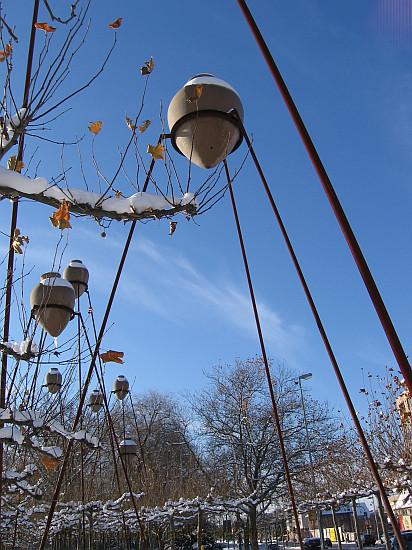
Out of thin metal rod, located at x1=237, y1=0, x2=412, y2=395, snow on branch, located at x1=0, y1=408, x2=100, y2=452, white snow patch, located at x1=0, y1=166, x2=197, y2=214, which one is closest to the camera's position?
thin metal rod, located at x1=237, y1=0, x2=412, y2=395

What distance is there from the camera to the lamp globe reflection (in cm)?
243

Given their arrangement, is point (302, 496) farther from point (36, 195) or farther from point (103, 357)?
point (36, 195)

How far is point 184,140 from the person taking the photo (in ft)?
8.18

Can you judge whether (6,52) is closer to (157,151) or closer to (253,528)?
(157,151)

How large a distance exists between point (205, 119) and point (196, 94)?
0.42ft

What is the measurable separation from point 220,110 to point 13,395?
3148 mm

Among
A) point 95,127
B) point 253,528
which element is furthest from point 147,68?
point 253,528

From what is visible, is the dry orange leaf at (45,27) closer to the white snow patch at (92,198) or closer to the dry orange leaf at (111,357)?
the white snow patch at (92,198)

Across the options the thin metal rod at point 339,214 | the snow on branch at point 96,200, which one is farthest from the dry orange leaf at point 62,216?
the thin metal rod at point 339,214

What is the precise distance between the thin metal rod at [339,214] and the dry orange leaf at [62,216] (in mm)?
1146

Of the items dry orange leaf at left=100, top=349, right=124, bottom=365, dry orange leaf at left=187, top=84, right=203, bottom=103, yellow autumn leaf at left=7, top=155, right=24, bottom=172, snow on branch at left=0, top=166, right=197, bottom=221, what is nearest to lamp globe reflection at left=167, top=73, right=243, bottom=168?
dry orange leaf at left=187, top=84, right=203, bottom=103

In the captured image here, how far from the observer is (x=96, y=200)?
2.38 m

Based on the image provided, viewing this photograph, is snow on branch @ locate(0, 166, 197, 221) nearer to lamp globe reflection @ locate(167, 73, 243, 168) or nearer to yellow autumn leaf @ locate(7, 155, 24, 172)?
lamp globe reflection @ locate(167, 73, 243, 168)

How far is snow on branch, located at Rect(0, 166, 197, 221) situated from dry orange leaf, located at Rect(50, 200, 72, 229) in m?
0.02
